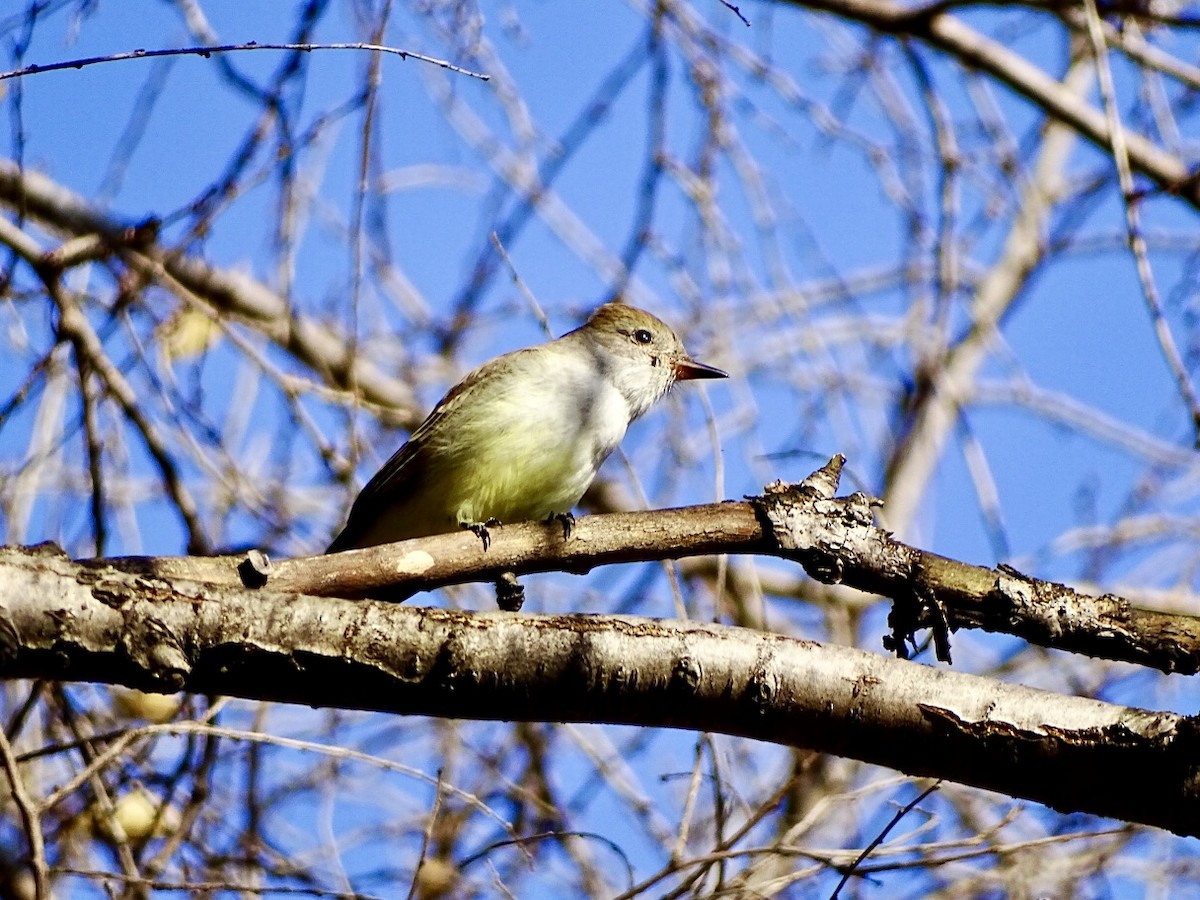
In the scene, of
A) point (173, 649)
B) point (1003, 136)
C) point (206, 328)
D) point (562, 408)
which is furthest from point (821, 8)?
point (173, 649)

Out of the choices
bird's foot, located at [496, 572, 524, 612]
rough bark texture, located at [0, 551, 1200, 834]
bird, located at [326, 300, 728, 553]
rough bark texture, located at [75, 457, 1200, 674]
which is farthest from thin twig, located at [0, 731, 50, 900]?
bird, located at [326, 300, 728, 553]

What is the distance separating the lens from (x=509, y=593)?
3.62 meters

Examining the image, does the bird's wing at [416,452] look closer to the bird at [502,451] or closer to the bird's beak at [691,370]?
the bird at [502,451]

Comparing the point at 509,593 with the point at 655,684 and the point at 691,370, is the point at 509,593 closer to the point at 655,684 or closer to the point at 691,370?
the point at 655,684

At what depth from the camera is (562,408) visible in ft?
17.3

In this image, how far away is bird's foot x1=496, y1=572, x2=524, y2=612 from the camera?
3.62 m

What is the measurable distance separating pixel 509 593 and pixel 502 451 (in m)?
1.55

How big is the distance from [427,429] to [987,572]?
2.70 metres

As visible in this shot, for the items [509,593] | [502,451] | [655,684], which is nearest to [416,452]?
[502,451]

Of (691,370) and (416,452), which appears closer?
(416,452)

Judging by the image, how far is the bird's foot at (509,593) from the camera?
3623 millimetres

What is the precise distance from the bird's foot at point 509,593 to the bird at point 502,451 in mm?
1259

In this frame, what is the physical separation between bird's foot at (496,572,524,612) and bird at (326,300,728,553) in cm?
126

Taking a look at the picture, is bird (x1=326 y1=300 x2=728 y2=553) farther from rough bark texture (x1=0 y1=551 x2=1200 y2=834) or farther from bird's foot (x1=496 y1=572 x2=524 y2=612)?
rough bark texture (x1=0 y1=551 x2=1200 y2=834)
